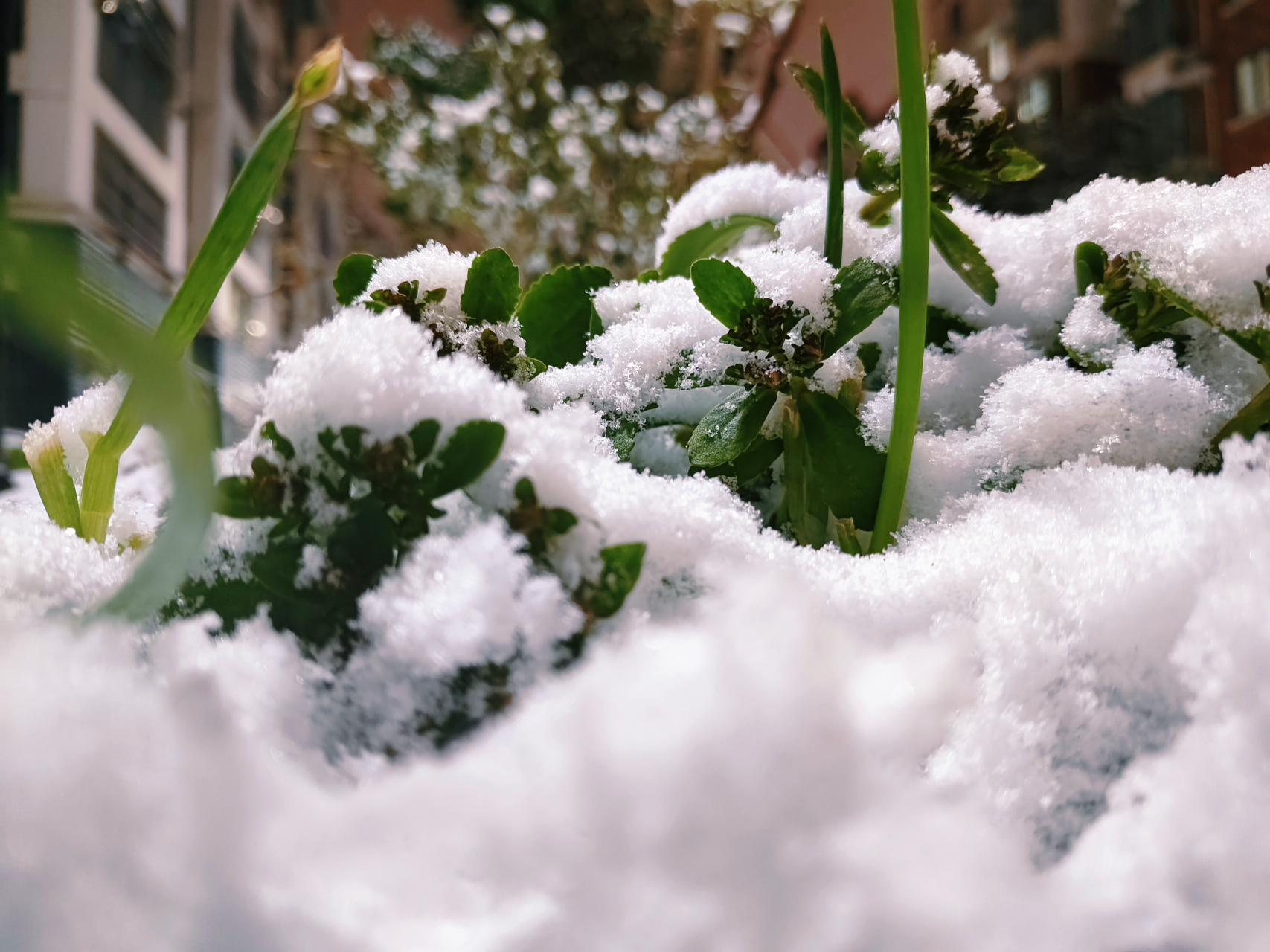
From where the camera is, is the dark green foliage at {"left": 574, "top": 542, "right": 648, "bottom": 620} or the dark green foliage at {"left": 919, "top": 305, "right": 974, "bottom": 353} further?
the dark green foliage at {"left": 919, "top": 305, "right": 974, "bottom": 353}

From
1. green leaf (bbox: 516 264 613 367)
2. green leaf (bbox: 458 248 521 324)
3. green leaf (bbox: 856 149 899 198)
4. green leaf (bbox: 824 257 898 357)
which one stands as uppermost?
green leaf (bbox: 856 149 899 198)

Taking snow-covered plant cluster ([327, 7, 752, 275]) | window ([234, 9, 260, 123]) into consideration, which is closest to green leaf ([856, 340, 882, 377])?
snow-covered plant cluster ([327, 7, 752, 275])

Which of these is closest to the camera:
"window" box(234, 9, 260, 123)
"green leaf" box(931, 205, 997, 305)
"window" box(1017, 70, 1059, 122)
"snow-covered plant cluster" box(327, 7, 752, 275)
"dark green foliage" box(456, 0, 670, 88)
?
"green leaf" box(931, 205, 997, 305)

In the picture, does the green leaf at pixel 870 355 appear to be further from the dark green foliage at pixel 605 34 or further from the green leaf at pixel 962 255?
the dark green foliage at pixel 605 34

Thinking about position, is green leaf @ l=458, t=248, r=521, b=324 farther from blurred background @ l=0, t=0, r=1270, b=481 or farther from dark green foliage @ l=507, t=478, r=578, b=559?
blurred background @ l=0, t=0, r=1270, b=481

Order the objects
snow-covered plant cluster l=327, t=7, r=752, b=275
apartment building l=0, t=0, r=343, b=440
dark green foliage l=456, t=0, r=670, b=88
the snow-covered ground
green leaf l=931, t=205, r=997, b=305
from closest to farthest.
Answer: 1. the snow-covered ground
2. green leaf l=931, t=205, r=997, b=305
3. apartment building l=0, t=0, r=343, b=440
4. snow-covered plant cluster l=327, t=7, r=752, b=275
5. dark green foliage l=456, t=0, r=670, b=88

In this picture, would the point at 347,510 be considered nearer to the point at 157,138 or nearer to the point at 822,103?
the point at 822,103
